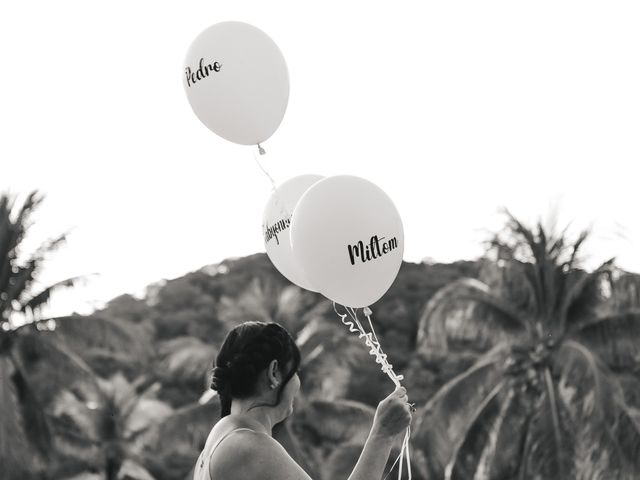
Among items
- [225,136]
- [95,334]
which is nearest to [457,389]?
[95,334]

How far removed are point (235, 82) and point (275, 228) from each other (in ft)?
1.95

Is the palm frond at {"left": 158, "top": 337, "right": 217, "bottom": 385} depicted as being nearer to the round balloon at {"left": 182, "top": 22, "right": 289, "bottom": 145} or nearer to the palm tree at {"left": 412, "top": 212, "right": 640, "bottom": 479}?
the palm tree at {"left": 412, "top": 212, "right": 640, "bottom": 479}

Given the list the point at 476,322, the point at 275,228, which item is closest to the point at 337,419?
the point at 476,322

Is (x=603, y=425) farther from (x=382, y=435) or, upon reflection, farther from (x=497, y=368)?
(x=382, y=435)

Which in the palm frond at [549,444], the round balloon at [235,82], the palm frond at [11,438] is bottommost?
the palm frond at [549,444]

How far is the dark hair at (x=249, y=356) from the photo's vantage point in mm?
2824

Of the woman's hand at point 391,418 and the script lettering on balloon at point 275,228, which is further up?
the script lettering on balloon at point 275,228

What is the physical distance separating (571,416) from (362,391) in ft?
44.9

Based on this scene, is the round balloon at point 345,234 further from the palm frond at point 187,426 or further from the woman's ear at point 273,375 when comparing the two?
the palm frond at point 187,426

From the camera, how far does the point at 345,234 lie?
150 inches

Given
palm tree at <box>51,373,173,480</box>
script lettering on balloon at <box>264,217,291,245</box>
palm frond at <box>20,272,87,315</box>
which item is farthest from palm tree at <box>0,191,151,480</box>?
script lettering on balloon at <box>264,217,291,245</box>

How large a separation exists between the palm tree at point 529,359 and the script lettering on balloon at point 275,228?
15.1 metres

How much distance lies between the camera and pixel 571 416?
781 inches

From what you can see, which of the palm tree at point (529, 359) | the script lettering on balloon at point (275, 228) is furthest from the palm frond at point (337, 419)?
the script lettering on balloon at point (275, 228)
